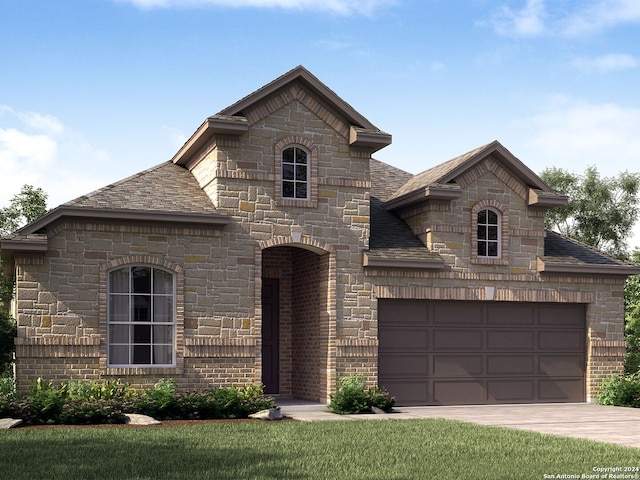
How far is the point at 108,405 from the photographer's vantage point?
1698 cm

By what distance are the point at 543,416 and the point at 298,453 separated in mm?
8253

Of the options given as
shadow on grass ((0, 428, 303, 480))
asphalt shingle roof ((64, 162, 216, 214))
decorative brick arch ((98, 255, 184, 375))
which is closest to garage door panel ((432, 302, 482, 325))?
asphalt shingle roof ((64, 162, 216, 214))

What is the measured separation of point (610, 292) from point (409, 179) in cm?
663

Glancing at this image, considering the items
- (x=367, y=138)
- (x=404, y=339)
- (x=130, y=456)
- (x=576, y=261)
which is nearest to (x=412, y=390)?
(x=404, y=339)

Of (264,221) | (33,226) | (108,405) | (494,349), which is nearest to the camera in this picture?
(108,405)

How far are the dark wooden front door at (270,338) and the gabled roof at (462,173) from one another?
13.2 feet

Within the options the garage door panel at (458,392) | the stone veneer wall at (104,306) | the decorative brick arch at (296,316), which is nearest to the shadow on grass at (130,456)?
the stone veneer wall at (104,306)

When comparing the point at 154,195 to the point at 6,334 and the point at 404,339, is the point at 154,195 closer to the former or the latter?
the point at 6,334

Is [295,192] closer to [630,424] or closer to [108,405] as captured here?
[108,405]

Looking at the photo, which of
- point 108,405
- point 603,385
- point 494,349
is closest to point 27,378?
point 108,405

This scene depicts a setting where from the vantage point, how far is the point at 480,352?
2227cm

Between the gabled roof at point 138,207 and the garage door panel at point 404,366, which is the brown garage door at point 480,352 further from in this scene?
the gabled roof at point 138,207

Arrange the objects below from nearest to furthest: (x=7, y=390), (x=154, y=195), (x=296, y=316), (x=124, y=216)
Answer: (x=7, y=390), (x=124, y=216), (x=154, y=195), (x=296, y=316)

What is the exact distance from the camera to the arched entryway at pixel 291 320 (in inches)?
852
